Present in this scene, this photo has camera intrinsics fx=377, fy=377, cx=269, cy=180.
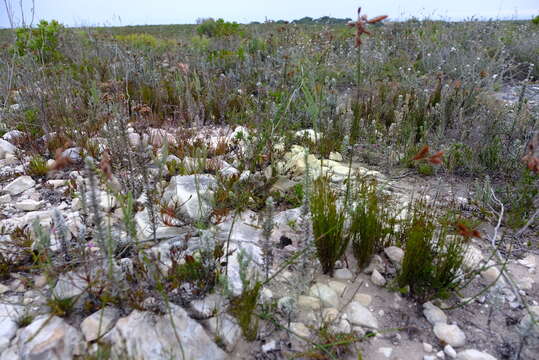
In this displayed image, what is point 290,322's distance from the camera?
77.1 inches

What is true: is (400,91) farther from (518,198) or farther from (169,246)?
(169,246)

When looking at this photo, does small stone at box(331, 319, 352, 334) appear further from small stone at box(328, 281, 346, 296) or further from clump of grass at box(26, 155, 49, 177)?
clump of grass at box(26, 155, 49, 177)

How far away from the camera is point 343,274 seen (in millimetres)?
2350

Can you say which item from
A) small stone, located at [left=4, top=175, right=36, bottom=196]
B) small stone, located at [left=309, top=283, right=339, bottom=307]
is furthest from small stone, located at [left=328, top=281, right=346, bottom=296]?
small stone, located at [left=4, top=175, right=36, bottom=196]

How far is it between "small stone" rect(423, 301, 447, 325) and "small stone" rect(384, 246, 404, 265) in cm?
34

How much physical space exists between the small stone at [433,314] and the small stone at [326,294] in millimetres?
487

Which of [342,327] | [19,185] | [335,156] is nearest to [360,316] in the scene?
[342,327]

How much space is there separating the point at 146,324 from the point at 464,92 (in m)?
4.92

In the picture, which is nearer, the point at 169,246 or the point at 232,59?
the point at 169,246

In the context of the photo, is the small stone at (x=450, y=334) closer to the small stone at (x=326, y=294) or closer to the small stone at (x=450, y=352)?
the small stone at (x=450, y=352)

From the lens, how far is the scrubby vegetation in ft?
6.39

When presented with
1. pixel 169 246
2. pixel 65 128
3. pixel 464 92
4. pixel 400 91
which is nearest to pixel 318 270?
pixel 169 246

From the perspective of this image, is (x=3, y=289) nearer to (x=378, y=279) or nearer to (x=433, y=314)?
(x=378, y=279)

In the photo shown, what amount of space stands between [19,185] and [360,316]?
3.10m
